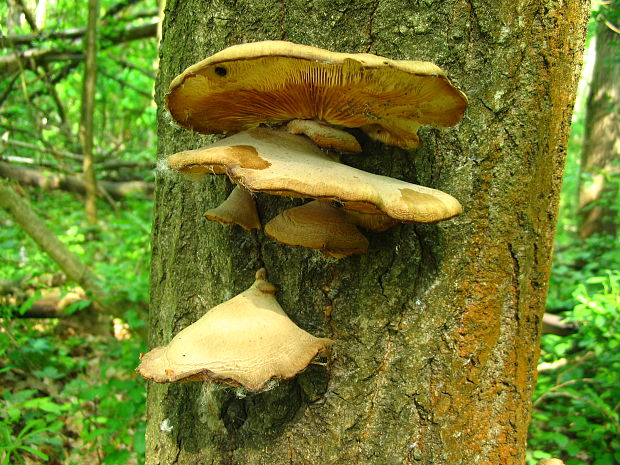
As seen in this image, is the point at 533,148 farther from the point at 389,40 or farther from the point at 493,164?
the point at 389,40

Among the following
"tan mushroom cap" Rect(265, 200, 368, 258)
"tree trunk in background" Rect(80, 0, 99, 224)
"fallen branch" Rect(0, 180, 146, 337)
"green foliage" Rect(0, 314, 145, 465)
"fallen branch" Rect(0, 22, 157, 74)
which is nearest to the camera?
"tan mushroom cap" Rect(265, 200, 368, 258)

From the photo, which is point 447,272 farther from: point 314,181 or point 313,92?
point 313,92

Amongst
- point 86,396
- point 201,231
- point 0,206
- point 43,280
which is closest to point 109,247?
point 43,280

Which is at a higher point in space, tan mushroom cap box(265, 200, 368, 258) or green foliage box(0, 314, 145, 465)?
tan mushroom cap box(265, 200, 368, 258)

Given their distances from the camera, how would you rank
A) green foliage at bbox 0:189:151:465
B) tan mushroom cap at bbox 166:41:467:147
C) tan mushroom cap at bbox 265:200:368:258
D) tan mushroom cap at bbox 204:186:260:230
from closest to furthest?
tan mushroom cap at bbox 166:41:467:147, tan mushroom cap at bbox 265:200:368:258, tan mushroom cap at bbox 204:186:260:230, green foliage at bbox 0:189:151:465

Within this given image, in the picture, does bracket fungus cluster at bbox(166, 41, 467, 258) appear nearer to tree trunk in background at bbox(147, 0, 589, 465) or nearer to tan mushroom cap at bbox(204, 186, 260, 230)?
tan mushroom cap at bbox(204, 186, 260, 230)

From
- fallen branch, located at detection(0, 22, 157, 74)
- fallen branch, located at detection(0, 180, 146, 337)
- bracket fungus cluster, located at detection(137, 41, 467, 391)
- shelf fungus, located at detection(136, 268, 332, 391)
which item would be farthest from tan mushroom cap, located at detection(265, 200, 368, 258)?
fallen branch, located at detection(0, 22, 157, 74)

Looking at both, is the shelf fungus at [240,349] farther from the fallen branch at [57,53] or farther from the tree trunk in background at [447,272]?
the fallen branch at [57,53]

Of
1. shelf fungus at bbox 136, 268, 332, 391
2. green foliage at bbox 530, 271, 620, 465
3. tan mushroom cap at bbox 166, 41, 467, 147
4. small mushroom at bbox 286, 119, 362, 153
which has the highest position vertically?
tan mushroom cap at bbox 166, 41, 467, 147
